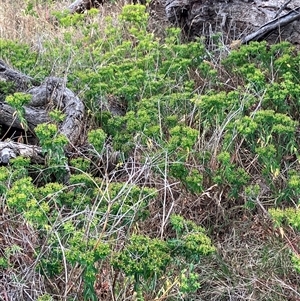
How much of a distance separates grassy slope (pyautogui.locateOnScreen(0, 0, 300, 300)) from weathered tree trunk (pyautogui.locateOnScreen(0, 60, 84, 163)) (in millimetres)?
779

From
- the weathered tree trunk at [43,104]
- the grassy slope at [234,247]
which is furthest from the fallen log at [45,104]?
the grassy slope at [234,247]

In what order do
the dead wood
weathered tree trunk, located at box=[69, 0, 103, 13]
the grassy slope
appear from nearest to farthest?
the grassy slope → the dead wood → weathered tree trunk, located at box=[69, 0, 103, 13]

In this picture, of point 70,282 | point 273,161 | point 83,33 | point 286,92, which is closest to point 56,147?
point 70,282

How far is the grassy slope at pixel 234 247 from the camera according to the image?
7.35ft

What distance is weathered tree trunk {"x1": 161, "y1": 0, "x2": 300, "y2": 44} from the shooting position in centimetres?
383

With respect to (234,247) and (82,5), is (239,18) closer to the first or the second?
(82,5)

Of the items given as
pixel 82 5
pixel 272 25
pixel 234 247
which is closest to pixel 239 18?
pixel 272 25

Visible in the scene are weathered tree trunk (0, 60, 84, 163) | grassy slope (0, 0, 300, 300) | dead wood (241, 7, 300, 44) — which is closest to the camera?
grassy slope (0, 0, 300, 300)

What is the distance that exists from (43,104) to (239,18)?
1598 mm

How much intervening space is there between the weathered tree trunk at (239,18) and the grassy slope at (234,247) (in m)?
1.56

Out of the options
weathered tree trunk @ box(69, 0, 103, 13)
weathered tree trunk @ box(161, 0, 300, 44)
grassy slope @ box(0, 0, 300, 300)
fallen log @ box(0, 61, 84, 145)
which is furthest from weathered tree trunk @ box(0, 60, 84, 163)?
weathered tree trunk @ box(69, 0, 103, 13)

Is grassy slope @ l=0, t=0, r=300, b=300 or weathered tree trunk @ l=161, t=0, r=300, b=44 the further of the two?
weathered tree trunk @ l=161, t=0, r=300, b=44

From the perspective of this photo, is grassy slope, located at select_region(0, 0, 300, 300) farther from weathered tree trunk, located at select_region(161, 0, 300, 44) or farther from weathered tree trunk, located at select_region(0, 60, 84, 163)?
weathered tree trunk, located at select_region(161, 0, 300, 44)

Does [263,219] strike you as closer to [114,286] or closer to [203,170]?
[203,170]
